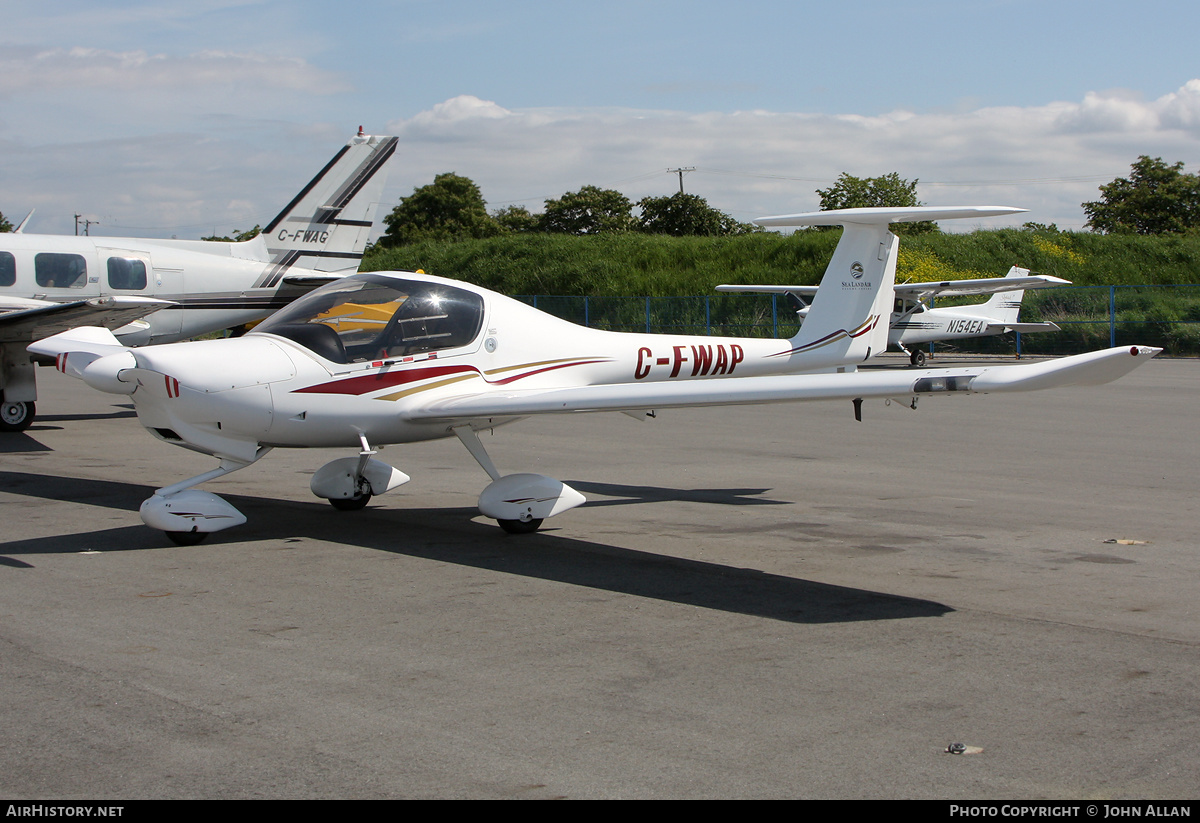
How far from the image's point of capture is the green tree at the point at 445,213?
81500mm

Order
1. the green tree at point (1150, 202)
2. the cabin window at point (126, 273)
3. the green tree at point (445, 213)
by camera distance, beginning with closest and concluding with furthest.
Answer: the cabin window at point (126, 273) < the green tree at point (1150, 202) < the green tree at point (445, 213)

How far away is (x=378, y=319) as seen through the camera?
744 centimetres

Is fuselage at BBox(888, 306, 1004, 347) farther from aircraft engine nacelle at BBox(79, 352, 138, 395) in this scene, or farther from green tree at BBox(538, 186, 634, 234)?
green tree at BBox(538, 186, 634, 234)

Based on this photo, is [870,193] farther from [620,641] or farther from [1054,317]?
Answer: [620,641]

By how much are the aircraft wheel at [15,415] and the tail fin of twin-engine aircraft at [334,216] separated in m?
4.18

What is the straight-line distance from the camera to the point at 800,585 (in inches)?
238

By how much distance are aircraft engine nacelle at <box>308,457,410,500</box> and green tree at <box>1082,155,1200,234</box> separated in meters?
55.8

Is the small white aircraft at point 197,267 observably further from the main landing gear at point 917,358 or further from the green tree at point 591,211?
the green tree at point 591,211

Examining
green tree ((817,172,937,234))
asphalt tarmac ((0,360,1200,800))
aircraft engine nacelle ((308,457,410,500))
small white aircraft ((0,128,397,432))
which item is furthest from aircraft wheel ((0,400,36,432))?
green tree ((817,172,937,234))

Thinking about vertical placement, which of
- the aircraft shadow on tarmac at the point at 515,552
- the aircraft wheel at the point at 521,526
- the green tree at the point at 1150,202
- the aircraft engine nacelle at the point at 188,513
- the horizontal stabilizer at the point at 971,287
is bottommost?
the aircraft shadow on tarmac at the point at 515,552

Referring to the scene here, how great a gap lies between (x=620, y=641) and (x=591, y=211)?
262ft

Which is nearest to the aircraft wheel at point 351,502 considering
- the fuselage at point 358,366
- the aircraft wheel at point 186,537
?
the fuselage at point 358,366
